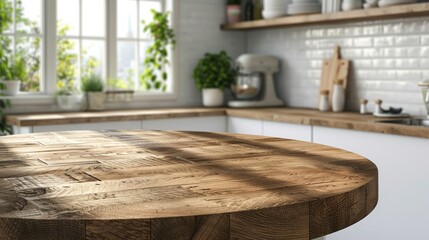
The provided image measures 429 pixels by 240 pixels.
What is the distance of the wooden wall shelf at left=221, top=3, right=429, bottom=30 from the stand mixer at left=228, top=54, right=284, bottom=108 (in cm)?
29

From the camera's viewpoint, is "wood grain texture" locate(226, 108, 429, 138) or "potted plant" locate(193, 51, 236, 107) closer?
"wood grain texture" locate(226, 108, 429, 138)

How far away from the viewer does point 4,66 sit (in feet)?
14.4

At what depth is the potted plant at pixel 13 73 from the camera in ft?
14.6

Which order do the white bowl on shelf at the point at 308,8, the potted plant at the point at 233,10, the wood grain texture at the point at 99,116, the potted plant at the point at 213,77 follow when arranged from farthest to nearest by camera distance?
the potted plant at the point at 233,10 → the potted plant at the point at 213,77 → the white bowl on shelf at the point at 308,8 → the wood grain texture at the point at 99,116

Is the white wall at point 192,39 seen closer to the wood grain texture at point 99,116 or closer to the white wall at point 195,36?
the white wall at point 195,36

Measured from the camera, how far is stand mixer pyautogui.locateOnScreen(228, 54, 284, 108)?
5.04 m

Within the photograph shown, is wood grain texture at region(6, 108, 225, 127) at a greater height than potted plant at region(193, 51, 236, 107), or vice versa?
potted plant at region(193, 51, 236, 107)

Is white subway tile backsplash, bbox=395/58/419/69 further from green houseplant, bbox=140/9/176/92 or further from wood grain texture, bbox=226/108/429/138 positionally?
green houseplant, bbox=140/9/176/92

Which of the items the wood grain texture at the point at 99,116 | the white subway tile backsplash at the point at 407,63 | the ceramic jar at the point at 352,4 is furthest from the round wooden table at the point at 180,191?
the ceramic jar at the point at 352,4

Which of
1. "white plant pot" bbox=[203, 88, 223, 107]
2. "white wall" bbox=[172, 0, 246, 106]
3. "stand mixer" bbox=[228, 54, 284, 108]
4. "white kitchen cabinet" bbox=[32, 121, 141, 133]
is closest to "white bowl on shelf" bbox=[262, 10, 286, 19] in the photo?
"stand mixer" bbox=[228, 54, 284, 108]

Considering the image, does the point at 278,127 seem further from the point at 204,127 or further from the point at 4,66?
the point at 4,66

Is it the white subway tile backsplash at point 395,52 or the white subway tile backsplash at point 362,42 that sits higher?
the white subway tile backsplash at point 362,42

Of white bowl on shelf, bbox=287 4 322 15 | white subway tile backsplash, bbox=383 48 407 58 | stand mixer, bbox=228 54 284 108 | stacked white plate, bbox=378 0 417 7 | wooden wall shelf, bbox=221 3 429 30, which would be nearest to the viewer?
wooden wall shelf, bbox=221 3 429 30

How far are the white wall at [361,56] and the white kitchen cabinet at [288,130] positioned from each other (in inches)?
25.4
